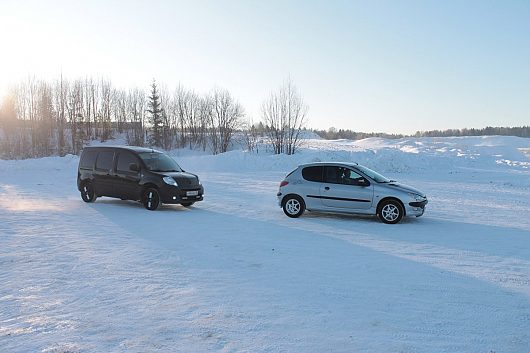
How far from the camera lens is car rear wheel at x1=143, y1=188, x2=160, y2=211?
42.4 ft

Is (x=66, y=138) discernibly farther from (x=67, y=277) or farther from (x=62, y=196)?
(x=67, y=277)

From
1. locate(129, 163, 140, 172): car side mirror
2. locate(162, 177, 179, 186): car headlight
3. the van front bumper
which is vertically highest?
locate(129, 163, 140, 172): car side mirror

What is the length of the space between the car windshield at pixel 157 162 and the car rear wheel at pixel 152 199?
0.72 meters

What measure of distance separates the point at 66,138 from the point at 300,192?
62246mm

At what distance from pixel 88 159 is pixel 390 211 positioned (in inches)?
392

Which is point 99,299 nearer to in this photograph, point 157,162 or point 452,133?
point 157,162

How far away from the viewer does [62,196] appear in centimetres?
1611

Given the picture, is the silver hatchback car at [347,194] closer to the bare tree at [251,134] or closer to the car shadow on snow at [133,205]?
the car shadow on snow at [133,205]

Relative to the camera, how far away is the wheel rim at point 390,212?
427 inches

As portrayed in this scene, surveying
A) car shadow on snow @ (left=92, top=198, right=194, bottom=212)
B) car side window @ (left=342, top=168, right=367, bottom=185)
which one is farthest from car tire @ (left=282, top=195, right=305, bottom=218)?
car shadow on snow @ (left=92, top=198, right=194, bottom=212)

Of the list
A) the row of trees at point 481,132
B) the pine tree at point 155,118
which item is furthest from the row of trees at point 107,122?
the row of trees at point 481,132

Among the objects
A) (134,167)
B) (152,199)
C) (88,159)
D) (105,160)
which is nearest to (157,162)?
(134,167)

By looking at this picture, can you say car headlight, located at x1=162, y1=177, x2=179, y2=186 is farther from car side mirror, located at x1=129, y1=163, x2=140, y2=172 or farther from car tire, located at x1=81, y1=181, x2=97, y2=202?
car tire, located at x1=81, y1=181, x2=97, y2=202

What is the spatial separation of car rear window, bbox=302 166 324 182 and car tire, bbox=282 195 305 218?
0.62 m
